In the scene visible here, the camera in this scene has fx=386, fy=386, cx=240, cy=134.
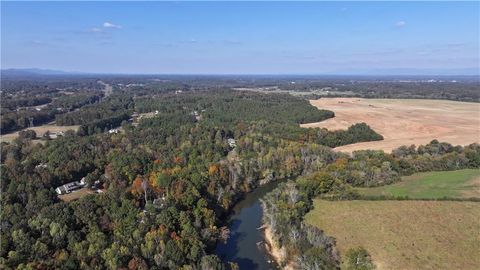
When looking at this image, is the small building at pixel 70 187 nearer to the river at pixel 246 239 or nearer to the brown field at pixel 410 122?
the river at pixel 246 239

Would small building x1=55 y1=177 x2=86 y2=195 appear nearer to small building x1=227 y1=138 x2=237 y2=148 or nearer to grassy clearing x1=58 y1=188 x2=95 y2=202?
grassy clearing x1=58 y1=188 x2=95 y2=202

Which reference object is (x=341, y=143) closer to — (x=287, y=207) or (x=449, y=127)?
(x=449, y=127)

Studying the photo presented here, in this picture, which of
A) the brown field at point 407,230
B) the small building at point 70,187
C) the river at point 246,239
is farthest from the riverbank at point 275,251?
the small building at point 70,187

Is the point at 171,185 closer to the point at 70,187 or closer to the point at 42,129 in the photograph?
the point at 70,187

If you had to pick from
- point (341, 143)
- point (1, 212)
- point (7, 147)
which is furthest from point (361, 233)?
point (7, 147)

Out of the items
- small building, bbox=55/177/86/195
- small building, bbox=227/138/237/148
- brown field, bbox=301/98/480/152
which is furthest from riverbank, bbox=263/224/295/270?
brown field, bbox=301/98/480/152

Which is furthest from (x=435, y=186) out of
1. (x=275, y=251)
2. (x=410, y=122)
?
(x=410, y=122)
